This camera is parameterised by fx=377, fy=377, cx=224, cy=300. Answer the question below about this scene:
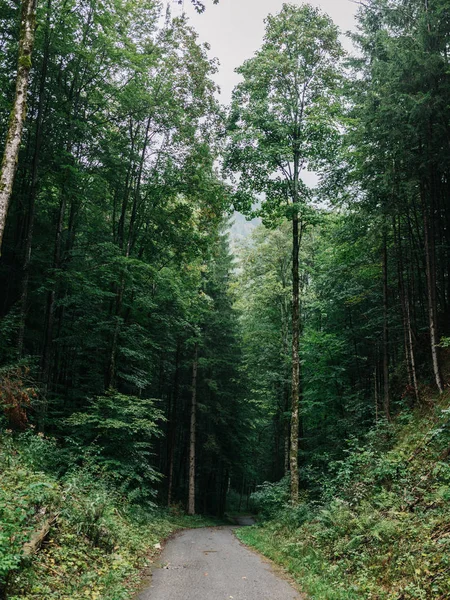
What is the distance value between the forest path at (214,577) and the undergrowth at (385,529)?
61 centimetres

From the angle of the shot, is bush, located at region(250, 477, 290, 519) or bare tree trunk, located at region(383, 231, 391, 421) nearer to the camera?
bare tree trunk, located at region(383, 231, 391, 421)

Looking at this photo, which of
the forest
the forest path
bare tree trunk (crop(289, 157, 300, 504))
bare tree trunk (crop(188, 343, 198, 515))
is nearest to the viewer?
the forest path

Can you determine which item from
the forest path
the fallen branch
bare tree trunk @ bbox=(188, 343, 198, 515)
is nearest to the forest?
the fallen branch

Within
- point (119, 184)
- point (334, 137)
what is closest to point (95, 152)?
point (119, 184)

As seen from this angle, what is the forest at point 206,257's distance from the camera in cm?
754

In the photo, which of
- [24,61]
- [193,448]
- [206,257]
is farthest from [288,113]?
[193,448]

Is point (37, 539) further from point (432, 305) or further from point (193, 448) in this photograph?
point (193, 448)

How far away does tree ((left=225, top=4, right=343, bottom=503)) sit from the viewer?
1430 centimetres

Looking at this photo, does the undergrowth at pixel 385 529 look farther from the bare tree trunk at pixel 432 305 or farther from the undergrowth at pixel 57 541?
the undergrowth at pixel 57 541

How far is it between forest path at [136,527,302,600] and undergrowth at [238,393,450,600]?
0.61 m

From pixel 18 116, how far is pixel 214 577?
33.3 ft

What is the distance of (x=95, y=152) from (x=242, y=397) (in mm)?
18568

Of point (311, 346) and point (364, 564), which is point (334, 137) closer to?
point (311, 346)

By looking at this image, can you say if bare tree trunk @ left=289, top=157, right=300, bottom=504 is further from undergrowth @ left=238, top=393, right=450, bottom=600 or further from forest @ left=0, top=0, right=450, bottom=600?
undergrowth @ left=238, top=393, right=450, bottom=600
